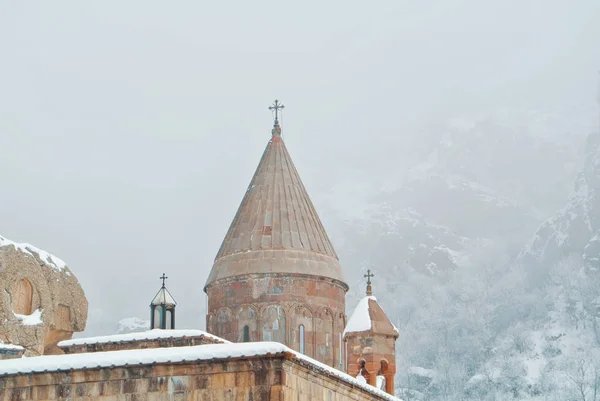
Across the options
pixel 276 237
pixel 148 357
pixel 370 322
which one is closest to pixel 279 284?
pixel 276 237

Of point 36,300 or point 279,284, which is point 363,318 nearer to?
point 279,284

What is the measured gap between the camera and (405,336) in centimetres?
9856

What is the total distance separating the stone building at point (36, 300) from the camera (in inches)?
559

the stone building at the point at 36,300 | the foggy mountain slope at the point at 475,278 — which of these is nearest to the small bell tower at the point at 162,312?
the stone building at the point at 36,300

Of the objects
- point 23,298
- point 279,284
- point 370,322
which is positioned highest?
point 279,284

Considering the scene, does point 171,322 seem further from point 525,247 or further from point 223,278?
point 525,247

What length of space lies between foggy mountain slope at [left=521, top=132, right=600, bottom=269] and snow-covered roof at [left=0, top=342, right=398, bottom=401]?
3682 inches

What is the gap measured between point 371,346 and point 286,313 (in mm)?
3700

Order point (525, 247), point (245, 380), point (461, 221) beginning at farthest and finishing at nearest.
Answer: point (461, 221)
point (525, 247)
point (245, 380)

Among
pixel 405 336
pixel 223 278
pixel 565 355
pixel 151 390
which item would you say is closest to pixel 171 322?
pixel 223 278

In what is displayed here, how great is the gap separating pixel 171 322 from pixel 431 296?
86.3 meters

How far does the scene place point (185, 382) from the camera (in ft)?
34.6

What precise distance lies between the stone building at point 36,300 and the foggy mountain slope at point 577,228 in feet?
294

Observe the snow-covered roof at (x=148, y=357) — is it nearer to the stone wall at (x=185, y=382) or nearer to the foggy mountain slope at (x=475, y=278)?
the stone wall at (x=185, y=382)
